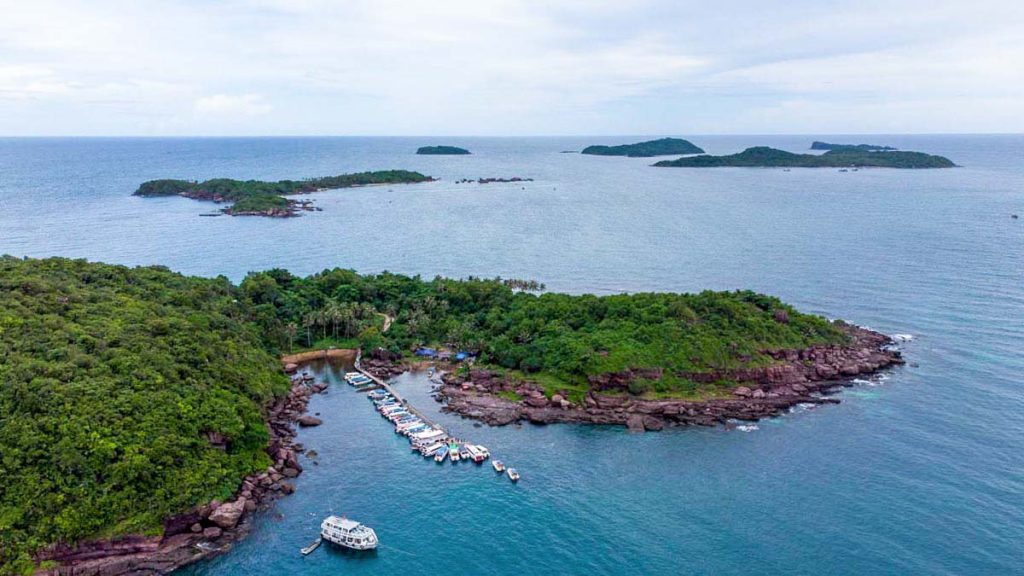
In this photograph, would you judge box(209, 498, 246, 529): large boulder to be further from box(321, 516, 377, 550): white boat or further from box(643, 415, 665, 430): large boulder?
box(643, 415, 665, 430): large boulder

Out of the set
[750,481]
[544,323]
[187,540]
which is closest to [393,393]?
[544,323]

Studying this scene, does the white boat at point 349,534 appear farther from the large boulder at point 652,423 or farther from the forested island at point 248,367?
the large boulder at point 652,423

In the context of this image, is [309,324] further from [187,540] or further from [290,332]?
[187,540]

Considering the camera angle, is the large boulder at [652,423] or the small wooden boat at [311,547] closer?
the small wooden boat at [311,547]

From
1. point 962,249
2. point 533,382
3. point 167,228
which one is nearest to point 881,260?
point 962,249

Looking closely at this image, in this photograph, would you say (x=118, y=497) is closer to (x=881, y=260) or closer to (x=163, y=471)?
(x=163, y=471)

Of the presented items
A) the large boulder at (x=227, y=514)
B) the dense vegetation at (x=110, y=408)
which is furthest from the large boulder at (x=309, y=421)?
the large boulder at (x=227, y=514)
